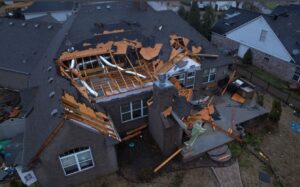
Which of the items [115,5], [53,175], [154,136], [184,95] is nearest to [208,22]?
[115,5]

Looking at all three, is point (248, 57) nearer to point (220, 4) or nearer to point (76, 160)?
point (76, 160)

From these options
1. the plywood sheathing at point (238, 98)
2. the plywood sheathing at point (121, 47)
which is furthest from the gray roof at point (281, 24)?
the plywood sheathing at point (121, 47)

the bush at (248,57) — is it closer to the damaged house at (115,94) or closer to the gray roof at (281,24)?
the gray roof at (281,24)

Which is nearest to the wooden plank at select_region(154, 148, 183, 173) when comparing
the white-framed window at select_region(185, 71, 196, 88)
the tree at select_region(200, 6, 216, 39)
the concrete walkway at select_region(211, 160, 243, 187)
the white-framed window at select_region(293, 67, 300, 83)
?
the concrete walkway at select_region(211, 160, 243, 187)

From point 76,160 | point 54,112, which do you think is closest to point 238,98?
point 76,160

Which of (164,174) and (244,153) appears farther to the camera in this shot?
(244,153)

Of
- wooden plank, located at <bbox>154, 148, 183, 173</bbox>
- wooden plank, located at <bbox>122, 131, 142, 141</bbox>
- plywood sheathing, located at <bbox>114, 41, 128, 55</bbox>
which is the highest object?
plywood sheathing, located at <bbox>114, 41, 128, 55</bbox>

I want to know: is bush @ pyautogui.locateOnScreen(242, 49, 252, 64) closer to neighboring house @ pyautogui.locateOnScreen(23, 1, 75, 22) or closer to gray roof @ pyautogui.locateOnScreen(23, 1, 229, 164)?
gray roof @ pyautogui.locateOnScreen(23, 1, 229, 164)

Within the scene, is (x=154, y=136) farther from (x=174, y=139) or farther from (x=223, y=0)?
(x=223, y=0)
